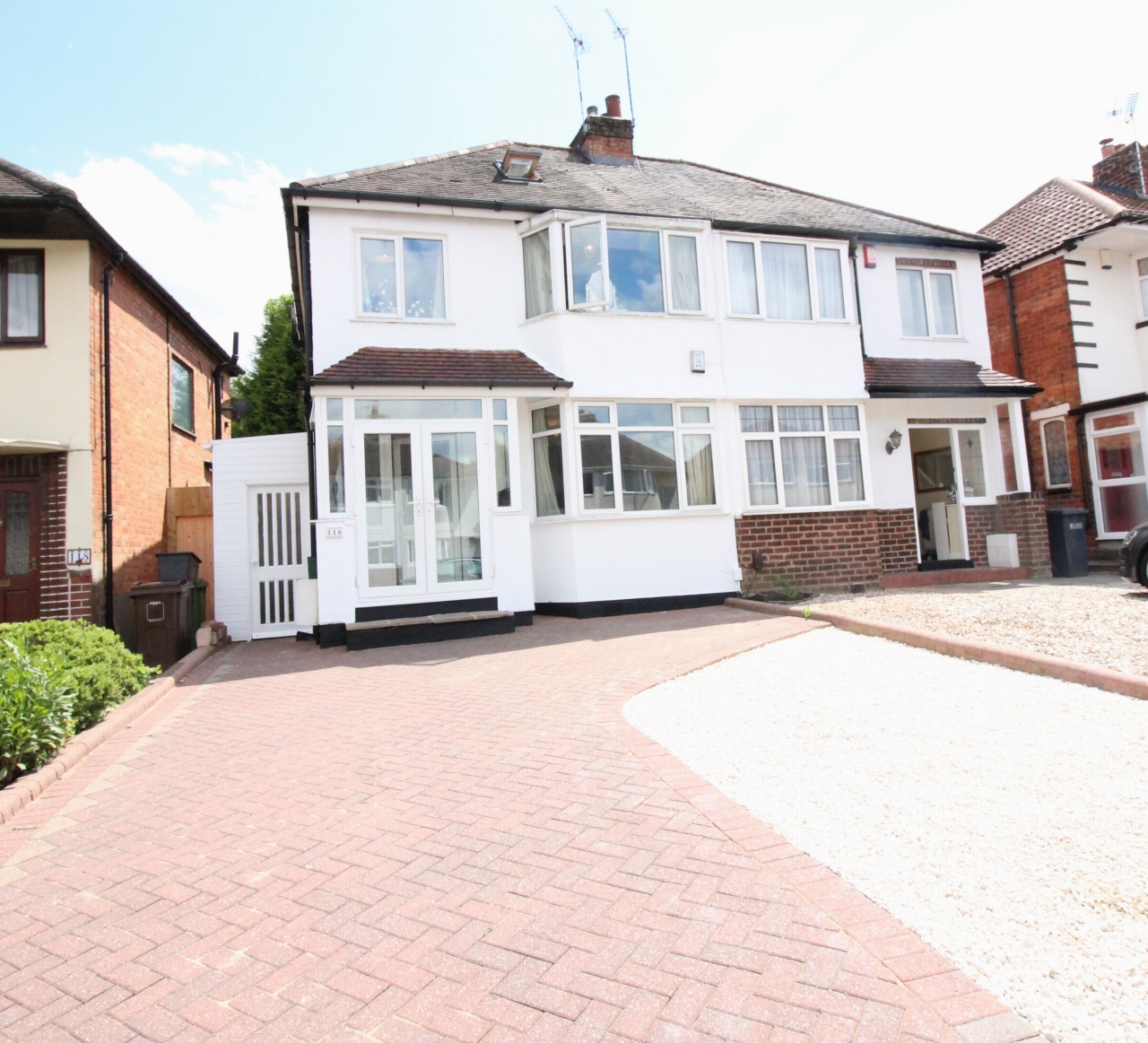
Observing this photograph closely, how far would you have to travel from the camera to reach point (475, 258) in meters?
11.4

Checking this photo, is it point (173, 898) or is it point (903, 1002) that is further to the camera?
point (173, 898)

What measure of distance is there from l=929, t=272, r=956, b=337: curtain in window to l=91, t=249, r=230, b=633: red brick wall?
534 inches

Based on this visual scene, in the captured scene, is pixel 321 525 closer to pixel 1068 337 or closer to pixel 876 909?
pixel 876 909

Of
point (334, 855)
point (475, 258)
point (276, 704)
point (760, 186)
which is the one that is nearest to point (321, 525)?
point (276, 704)

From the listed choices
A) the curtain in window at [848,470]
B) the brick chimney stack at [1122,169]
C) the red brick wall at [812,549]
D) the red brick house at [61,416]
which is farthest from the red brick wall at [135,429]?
the brick chimney stack at [1122,169]

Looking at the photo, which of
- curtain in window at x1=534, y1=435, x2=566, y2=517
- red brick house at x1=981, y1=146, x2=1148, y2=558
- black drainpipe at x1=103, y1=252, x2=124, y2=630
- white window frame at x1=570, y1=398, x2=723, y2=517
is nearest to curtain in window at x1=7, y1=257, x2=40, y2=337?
black drainpipe at x1=103, y1=252, x2=124, y2=630

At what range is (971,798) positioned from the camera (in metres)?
3.66

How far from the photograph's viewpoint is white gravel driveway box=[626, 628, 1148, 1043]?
2.39 metres

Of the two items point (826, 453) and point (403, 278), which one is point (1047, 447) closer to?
point (826, 453)

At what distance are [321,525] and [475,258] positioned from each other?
4.64 m

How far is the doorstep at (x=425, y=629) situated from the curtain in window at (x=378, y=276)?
4460 millimetres

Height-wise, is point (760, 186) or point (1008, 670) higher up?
point (760, 186)

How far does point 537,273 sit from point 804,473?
204 inches

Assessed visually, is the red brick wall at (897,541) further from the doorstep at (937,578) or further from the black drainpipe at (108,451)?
the black drainpipe at (108,451)
